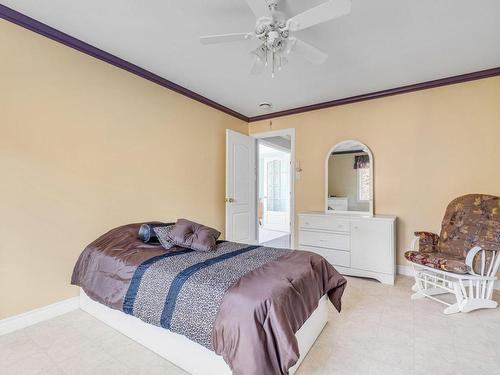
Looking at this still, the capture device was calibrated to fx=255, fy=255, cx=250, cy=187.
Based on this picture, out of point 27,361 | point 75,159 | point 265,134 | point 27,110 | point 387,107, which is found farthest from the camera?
point 265,134

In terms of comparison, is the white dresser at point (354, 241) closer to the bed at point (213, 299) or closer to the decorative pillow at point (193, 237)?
the bed at point (213, 299)

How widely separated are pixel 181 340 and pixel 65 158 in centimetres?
189

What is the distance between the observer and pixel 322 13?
1533mm

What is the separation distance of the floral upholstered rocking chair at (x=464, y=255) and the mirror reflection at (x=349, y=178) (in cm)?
91

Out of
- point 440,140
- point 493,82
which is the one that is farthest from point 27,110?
point 493,82

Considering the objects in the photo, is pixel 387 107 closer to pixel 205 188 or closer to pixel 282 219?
pixel 205 188

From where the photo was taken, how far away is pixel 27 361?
170cm

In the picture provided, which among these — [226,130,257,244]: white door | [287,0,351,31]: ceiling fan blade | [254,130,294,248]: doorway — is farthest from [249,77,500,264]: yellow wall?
[254,130,294,248]: doorway

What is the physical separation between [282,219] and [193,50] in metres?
5.43

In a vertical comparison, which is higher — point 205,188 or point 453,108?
point 453,108

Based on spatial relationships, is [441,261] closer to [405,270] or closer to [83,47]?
[405,270]

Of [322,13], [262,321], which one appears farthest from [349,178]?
[262,321]

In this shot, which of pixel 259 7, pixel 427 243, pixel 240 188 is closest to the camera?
pixel 259 7

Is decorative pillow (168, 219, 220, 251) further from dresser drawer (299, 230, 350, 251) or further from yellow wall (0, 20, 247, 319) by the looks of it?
dresser drawer (299, 230, 350, 251)
